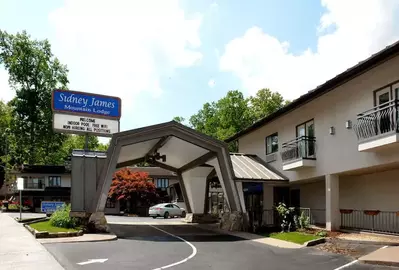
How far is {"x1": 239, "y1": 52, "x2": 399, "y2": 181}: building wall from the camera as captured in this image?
1689 cm

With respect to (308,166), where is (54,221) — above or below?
below

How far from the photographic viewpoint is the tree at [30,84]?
5597 centimetres

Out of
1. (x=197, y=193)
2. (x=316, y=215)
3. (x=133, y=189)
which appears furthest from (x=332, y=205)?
(x=133, y=189)

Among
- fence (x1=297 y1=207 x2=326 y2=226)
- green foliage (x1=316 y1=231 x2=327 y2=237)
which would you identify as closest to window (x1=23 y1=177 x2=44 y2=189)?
fence (x1=297 y1=207 x2=326 y2=226)

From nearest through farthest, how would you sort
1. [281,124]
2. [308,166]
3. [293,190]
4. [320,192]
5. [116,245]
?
[116,245]
[308,166]
[320,192]
[281,124]
[293,190]

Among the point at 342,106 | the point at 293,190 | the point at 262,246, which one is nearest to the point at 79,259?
the point at 262,246

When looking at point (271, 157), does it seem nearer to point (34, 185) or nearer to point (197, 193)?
point (197, 193)

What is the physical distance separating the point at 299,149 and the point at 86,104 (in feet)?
39.3

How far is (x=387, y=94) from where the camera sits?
17.0m

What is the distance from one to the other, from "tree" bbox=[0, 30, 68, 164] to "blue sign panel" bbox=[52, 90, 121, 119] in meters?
34.3

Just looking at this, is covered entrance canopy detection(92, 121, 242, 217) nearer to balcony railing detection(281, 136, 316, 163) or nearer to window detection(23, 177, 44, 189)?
balcony railing detection(281, 136, 316, 163)

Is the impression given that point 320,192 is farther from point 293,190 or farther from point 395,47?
point 395,47

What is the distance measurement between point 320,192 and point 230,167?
19.5 ft

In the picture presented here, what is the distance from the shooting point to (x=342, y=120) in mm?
19719
